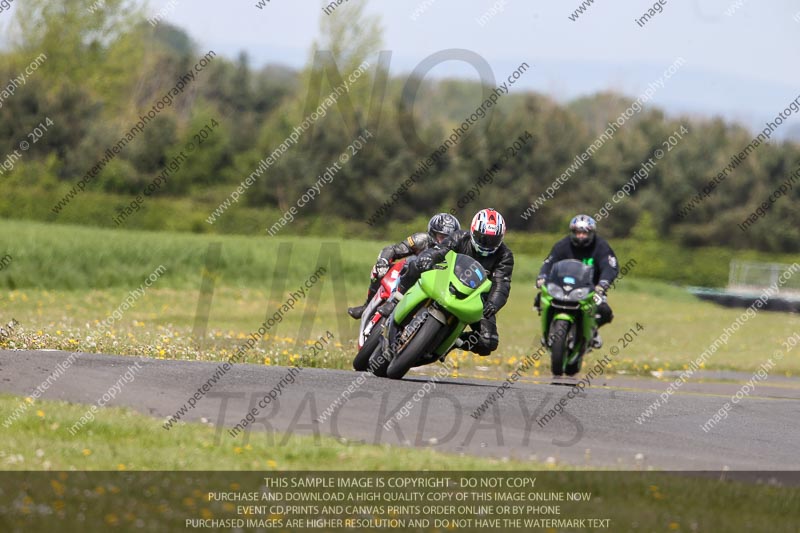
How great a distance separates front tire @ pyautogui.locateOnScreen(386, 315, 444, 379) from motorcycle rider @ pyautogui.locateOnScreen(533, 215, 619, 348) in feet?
16.1

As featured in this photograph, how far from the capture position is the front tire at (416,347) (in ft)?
40.1

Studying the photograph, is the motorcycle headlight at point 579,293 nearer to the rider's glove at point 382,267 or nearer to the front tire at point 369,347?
the rider's glove at point 382,267

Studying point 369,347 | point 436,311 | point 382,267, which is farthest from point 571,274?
point 436,311

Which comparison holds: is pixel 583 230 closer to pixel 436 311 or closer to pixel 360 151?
pixel 436 311

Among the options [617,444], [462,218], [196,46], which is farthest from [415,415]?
[196,46]

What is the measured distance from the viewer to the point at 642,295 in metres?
48.8

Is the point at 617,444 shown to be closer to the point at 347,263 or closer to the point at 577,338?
the point at 577,338

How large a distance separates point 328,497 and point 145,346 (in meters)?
8.15

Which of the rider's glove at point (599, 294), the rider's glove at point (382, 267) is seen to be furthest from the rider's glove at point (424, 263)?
the rider's glove at point (599, 294)

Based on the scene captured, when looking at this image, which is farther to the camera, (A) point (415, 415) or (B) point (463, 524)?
(A) point (415, 415)

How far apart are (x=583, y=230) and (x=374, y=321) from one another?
483 centimetres

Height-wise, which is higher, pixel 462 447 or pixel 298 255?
pixel 462 447

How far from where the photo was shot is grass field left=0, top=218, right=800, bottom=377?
17.1 metres

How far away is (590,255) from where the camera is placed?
17.7 meters
